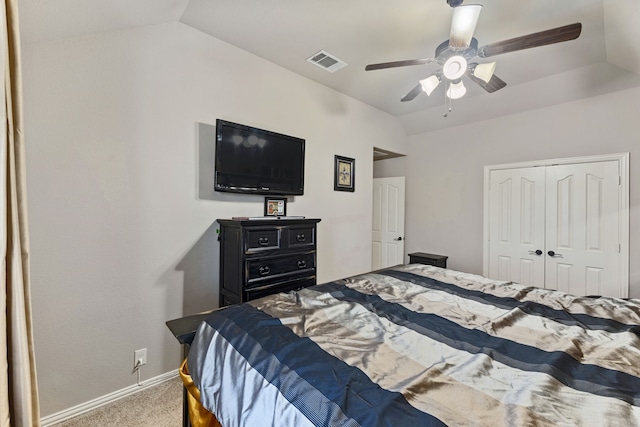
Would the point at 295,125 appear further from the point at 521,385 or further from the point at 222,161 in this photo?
the point at 521,385

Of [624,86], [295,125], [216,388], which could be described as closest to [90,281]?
[216,388]

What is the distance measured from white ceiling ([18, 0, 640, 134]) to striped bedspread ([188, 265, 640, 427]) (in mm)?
2019

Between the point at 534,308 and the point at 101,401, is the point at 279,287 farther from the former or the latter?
the point at 534,308

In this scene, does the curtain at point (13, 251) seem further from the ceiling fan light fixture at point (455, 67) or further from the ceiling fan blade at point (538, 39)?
the ceiling fan blade at point (538, 39)

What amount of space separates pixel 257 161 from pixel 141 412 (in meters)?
2.08

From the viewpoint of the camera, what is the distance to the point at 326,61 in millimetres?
2855

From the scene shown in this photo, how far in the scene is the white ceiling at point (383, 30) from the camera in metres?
1.82

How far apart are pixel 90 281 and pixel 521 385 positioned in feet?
7.94

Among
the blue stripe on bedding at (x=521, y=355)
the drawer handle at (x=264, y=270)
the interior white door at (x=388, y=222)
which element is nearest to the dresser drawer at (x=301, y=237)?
the drawer handle at (x=264, y=270)

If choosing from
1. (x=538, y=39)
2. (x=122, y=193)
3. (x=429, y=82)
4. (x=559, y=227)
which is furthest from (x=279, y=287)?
(x=559, y=227)

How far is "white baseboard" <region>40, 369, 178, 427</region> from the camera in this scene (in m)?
1.77

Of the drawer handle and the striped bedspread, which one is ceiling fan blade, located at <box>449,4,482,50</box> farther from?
the drawer handle

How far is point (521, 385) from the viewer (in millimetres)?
829

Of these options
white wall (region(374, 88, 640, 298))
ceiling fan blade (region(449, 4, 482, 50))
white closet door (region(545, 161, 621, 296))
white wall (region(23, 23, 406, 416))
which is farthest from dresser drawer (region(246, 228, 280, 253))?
white closet door (region(545, 161, 621, 296))
